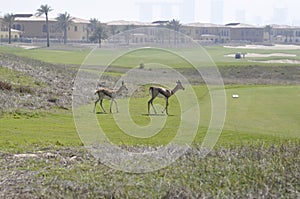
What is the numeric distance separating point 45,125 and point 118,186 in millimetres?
11869

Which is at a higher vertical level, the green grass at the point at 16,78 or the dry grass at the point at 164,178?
the green grass at the point at 16,78

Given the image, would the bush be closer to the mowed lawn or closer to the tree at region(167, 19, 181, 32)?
the mowed lawn

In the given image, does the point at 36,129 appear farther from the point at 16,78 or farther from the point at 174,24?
the point at 174,24

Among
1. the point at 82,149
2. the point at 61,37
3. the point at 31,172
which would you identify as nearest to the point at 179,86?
the point at 82,149

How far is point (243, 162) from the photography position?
17.2 metres

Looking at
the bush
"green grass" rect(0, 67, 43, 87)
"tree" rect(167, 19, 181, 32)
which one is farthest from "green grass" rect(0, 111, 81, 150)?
"tree" rect(167, 19, 181, 32)

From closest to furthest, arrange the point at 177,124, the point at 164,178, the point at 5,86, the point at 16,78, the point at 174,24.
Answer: the point at 164,178 < the point at 177,124 < the point at 5,86 < the point at 16,78 < the point at 174,24

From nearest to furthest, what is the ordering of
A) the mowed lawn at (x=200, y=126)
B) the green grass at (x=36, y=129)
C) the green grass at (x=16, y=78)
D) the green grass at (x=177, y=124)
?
the green grass at (x=36, y=129) < the green grass at (x=177, y=124) < the mowed lawn at (x=200, y=126) < the green grass at (x=16, y=78)

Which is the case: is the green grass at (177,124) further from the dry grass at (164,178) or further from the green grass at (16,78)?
the green grass at (16,78)

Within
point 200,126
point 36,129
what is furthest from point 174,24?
point 36,129

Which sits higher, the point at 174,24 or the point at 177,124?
the point at 174,24

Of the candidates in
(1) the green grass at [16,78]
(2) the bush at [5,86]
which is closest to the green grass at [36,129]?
(2) the bush at [5,86]

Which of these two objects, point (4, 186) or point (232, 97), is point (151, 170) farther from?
point (232, 97)

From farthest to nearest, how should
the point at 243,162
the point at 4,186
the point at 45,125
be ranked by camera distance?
the point at 45,125 < the point at 243,162 < the point at 4,186
